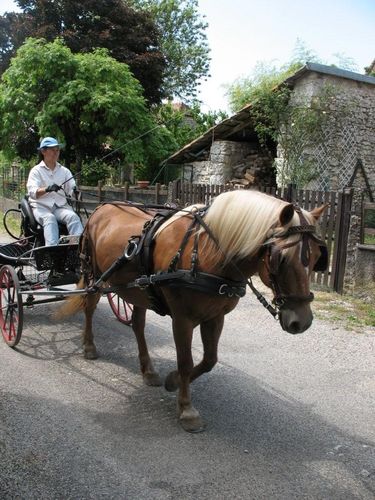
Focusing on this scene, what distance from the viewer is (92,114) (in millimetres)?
14180

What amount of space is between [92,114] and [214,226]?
1189 centimetres

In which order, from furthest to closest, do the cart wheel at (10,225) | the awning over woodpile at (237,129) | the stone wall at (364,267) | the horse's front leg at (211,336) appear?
1. the awning over woodpile at (237,129)
2. the stone wall at (364,267)
3. the cart wheel at (10,225)
4. the horse's front leg at (211,336)

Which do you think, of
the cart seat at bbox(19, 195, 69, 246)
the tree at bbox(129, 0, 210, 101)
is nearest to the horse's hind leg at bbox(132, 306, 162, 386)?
the cart seat at bbox(19, 195, 69, 246)

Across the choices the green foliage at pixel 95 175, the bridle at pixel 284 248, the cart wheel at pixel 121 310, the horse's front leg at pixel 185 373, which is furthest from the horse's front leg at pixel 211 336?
the green foliage at pixel 95 175

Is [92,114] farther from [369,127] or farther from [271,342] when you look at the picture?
[271,342]

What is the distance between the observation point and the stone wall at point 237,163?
14.2 meters

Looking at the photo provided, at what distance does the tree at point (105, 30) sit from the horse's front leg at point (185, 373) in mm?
16846

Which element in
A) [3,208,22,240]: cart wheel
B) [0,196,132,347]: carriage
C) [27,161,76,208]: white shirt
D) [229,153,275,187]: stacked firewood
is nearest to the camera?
[0,196,132,347]: carriage

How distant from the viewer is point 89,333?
4.91m

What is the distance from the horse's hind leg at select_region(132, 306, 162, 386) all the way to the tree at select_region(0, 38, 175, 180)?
9.08m

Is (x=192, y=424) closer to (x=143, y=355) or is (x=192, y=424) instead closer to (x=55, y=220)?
(x=143, y=355)

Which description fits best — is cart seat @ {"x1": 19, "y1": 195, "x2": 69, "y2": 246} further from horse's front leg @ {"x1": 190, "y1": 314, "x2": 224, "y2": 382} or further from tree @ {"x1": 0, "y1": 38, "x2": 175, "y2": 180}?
tree @ {"x1": 0, "y1": 38, "x2": 175, "y2": 180}

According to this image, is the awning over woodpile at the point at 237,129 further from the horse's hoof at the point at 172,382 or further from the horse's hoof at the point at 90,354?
the horse's hoof at the point at 172,382

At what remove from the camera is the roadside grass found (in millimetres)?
6336
